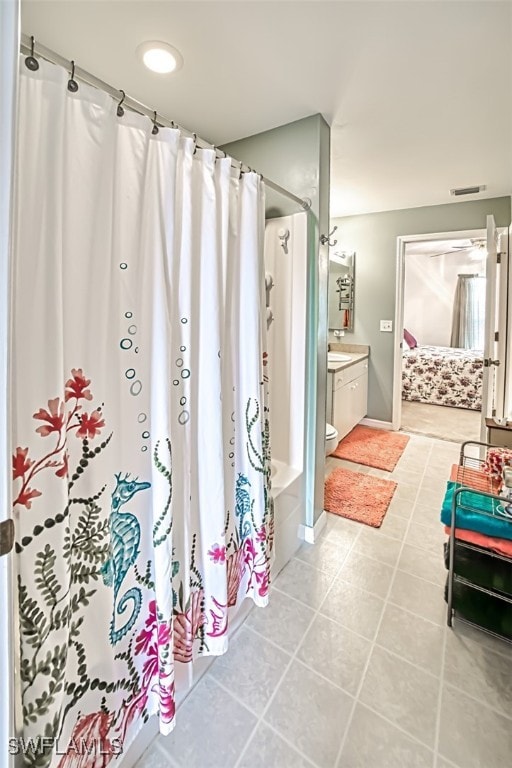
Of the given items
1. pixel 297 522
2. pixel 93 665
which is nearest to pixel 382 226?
pixel 297 522

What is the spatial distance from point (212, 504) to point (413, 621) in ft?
3.65

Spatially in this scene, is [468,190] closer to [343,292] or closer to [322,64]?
[343,292]

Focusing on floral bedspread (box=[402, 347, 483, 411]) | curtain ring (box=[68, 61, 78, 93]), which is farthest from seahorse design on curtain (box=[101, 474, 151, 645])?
floral bedspread (box=[402, 347, 483, 411])

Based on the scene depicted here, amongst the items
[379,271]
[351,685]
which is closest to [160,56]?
[351,685]

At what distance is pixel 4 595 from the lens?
1.72 ft

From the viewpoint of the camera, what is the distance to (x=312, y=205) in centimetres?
188

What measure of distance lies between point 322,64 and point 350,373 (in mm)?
2488

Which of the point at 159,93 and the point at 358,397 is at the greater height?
the point at 159,93

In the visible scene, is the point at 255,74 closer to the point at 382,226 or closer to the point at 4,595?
the point at 4,595

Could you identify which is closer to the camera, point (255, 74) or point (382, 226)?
point (255, 74)

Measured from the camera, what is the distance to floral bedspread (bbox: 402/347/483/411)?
190 inches

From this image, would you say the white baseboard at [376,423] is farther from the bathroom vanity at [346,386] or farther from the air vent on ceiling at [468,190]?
the air vent on ceiling at [468,190]

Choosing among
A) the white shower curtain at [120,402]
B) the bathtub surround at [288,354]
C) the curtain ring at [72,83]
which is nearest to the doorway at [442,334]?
the bathtub surround at [288,354]

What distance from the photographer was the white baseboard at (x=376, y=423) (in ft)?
13.1
